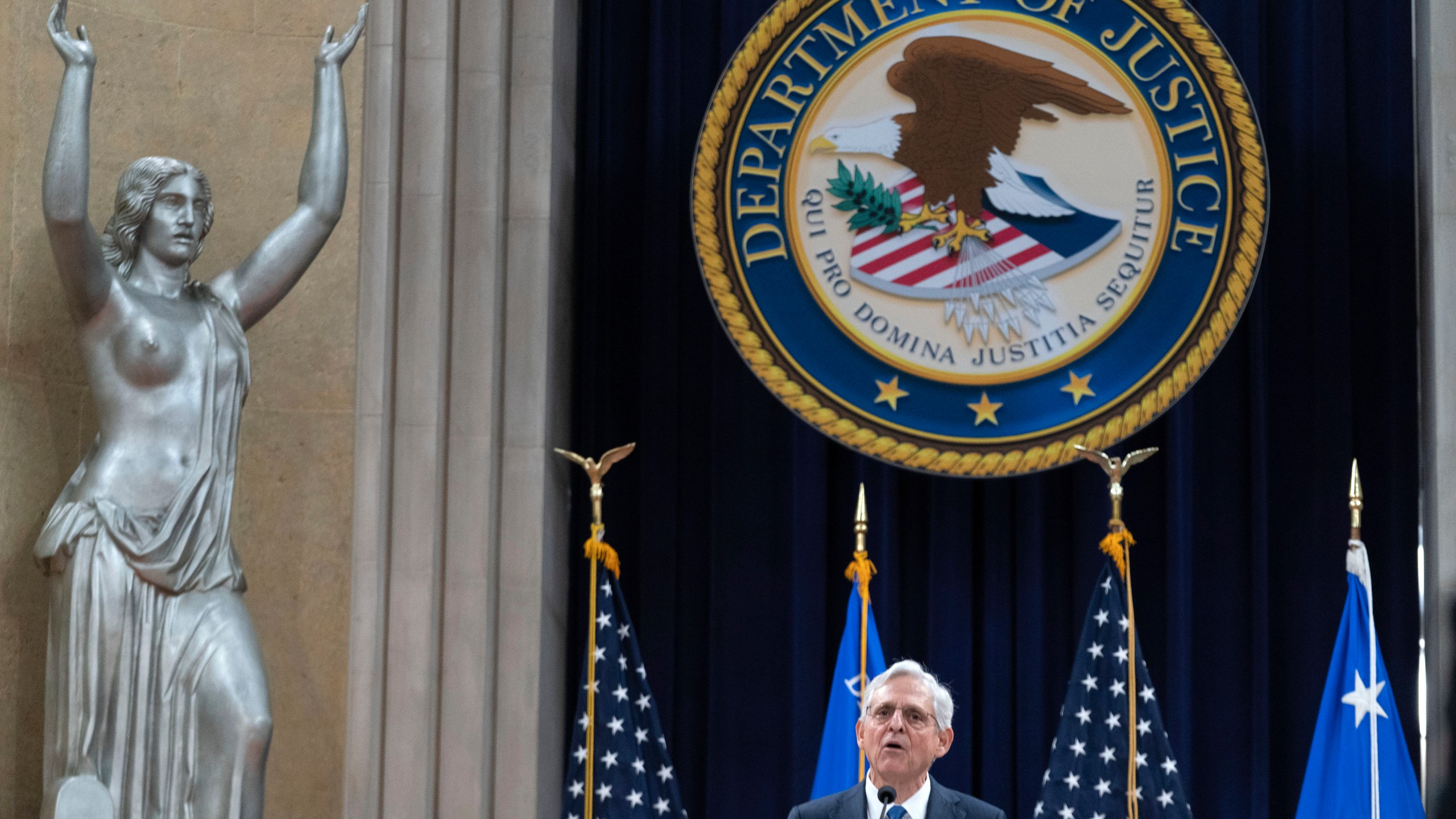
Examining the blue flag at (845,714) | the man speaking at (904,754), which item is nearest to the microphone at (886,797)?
the man speaking at (904,754)

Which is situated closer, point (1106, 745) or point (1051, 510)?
point (1106, 745)

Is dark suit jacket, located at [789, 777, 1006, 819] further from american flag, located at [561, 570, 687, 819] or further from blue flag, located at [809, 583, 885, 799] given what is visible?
american flag, located at [561, 570, 687, 819]

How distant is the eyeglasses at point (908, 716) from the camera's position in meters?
3.73

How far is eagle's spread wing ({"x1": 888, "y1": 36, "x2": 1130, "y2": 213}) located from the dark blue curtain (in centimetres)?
74

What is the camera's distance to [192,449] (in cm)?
463

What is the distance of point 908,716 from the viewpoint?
3730 millimetres

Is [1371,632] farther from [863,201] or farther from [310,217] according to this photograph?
[310,217]

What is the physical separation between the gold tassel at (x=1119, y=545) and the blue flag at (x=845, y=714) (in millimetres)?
786

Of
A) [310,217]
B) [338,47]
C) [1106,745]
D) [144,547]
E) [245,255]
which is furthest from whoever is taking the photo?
[1106,745]

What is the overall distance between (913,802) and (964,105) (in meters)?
3.33

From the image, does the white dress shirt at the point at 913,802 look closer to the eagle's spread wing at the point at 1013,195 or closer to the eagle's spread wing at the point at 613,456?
the eagle's spread wing at the point at 613,456

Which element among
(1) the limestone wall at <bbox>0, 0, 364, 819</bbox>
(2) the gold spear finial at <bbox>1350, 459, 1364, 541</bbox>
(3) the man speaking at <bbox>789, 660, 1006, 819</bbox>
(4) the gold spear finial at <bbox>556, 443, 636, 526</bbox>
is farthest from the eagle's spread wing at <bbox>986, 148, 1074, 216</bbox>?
(3) the man speaking at <bbox>789, 660, 1006, 819</bbox>

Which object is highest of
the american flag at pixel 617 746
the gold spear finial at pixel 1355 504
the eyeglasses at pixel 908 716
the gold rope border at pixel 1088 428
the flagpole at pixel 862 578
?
the gold rope border at pixel 1088 428

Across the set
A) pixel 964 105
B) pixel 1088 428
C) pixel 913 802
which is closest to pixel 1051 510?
pixel 1088 428
